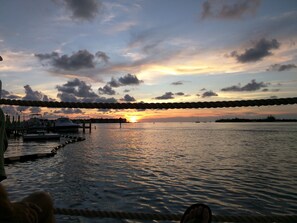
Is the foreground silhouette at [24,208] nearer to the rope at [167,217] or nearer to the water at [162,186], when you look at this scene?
the rope at [167,217]

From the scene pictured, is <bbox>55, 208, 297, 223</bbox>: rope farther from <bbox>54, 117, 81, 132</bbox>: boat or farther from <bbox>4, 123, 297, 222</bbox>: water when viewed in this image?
<bbox>54, 117, 81, 132</bbox>: boat

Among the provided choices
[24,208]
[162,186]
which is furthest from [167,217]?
[162,186]

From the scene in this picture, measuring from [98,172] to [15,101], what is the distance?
18979 millimetres

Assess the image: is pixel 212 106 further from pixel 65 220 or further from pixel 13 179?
pixel 13 179

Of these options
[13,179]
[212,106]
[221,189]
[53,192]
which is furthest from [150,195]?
[212,106]

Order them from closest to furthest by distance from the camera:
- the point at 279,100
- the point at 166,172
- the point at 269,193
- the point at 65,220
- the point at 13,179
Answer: the point at 279,100, the point at 65,220, the point at 269,193, the point at 13,179, the point at 166,172

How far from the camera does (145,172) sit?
70.2 feet

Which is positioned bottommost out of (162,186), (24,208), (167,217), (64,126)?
(64,126)

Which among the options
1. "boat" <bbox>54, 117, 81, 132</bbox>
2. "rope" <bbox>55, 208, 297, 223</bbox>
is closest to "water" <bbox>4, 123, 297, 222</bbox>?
"rope" <bbox>55, 208, 297, 223</bbox>

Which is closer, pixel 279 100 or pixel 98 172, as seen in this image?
pixel 279 100

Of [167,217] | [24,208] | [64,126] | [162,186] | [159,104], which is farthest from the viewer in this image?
[64,126]

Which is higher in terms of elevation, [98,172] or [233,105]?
[233,105]

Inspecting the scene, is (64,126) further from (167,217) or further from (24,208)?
(24,208)

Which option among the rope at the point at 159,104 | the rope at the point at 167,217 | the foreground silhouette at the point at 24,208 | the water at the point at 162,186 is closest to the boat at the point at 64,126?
the water at the point at 162,186
